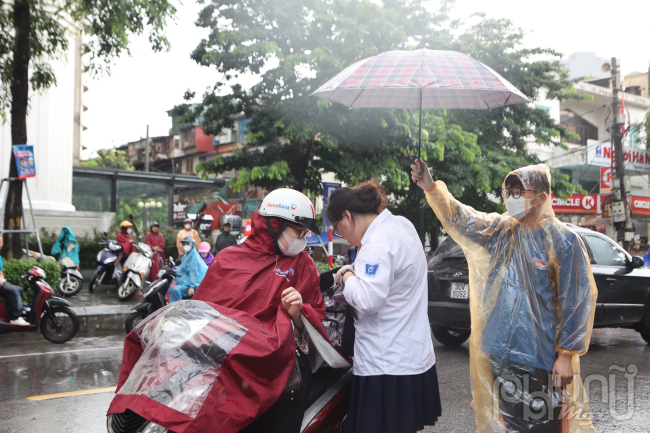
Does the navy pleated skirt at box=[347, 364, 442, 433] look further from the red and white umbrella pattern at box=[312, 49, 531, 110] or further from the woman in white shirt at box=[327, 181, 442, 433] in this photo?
the red and white umbrella pattern at box=[312, 49, 531, 110]

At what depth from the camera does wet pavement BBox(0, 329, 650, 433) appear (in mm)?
4352

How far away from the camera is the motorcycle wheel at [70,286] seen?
1180 centimetres

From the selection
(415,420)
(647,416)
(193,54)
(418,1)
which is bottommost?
(647,416)

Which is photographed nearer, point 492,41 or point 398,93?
point 398,93

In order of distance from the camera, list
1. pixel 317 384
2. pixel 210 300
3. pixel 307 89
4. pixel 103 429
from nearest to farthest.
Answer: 1. pixel 210 300
2. pixel 317 384
3. pixel 103 429
4. pixel 307 89

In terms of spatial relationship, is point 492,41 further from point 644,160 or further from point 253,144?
point 644,160

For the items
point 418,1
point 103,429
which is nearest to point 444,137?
point 418,1

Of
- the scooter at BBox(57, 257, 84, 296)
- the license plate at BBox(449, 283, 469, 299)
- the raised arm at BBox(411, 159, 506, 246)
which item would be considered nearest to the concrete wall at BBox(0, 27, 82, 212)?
the scooter at BBox(57, 257, 84, 296)

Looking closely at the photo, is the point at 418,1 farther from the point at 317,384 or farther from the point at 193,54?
the point at 317,384

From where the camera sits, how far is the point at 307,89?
41.2 ft

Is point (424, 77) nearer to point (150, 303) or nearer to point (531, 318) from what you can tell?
point (531, 318)

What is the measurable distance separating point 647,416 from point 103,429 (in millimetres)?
4057

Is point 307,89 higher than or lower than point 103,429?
higher

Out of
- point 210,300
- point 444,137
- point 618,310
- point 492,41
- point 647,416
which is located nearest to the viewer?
point 210,300
